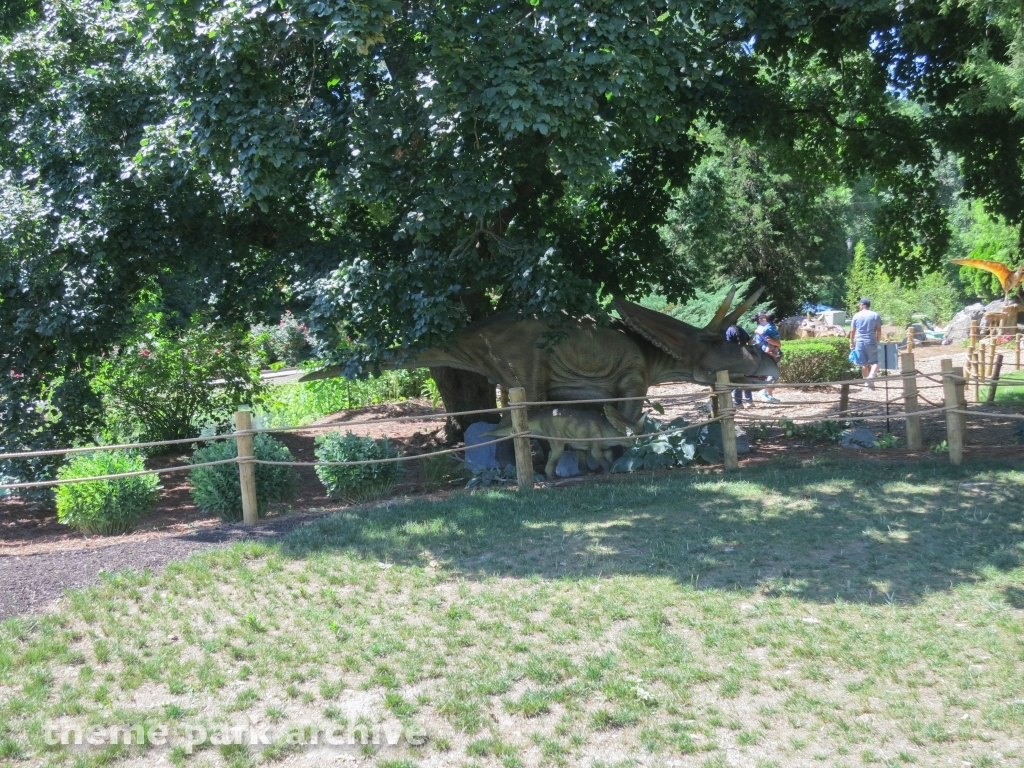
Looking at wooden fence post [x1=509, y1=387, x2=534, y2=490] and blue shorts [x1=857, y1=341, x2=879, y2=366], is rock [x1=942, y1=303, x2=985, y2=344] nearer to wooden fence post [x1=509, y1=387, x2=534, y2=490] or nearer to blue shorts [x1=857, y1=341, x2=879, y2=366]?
blue shorts [x1=857, y1=341, x2=879, y2=366]

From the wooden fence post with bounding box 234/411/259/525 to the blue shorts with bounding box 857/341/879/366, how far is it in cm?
1097

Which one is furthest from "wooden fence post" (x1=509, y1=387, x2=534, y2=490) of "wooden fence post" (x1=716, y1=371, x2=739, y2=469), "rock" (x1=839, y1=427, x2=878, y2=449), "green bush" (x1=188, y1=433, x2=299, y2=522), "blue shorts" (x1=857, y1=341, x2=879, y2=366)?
"blue shorts" (x1=857, y1=341, x2=879, y2=366)

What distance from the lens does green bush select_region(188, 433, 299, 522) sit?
29.9ft

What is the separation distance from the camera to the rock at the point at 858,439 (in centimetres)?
1097

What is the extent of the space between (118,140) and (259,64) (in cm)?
237

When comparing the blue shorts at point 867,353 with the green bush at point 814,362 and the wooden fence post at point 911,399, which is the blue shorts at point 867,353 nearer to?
the green bush at point 814,362

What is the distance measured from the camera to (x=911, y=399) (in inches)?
401

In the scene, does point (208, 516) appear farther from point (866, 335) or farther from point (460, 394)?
point (866, 335)

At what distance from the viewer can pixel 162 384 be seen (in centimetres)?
1352

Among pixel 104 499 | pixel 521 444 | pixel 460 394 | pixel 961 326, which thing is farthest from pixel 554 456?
pixel 961 326

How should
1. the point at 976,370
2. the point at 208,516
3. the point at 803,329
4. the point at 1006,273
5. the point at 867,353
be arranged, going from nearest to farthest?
the point at 208,516
the point at 976,370
the point at 867,353
the point at 1006,273
the point at 803,329

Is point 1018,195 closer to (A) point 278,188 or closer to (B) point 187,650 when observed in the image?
(A) point 278,188

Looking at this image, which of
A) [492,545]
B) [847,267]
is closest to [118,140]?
[492,545]

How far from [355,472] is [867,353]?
9841mm
